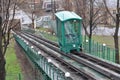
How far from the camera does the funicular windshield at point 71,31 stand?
26842 millimetres

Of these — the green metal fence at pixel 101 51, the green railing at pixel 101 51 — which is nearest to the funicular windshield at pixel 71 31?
the green railing at pixel 101 51

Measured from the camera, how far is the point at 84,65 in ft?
72.1

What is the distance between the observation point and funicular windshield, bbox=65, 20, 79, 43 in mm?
26842

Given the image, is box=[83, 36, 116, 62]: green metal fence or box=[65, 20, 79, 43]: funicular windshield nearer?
box=[65, 20, 79, 43]: funicular windshield

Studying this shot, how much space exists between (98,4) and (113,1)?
19709mm

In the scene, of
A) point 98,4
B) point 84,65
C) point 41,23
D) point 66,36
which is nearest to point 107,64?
point 84,65

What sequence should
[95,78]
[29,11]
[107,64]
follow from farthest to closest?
[29,11] < [107,64] < [95,78]

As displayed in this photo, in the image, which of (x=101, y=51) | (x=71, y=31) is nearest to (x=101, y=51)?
(x=101, y=51)

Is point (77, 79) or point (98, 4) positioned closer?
point (77, 79)

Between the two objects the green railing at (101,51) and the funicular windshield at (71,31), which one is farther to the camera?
the green railing at (101,51)

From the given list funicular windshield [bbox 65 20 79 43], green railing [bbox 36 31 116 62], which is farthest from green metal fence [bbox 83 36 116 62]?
funicular windshield [bbox 65 20 79 43]

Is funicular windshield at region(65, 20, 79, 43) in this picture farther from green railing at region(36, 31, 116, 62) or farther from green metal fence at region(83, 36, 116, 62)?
green metal fence at region(83, 36, 116, 62)

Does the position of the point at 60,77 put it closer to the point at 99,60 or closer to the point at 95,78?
the point at 95,78

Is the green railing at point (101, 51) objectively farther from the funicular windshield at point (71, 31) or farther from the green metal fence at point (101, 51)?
the funicular windshield at point (71, 31)
